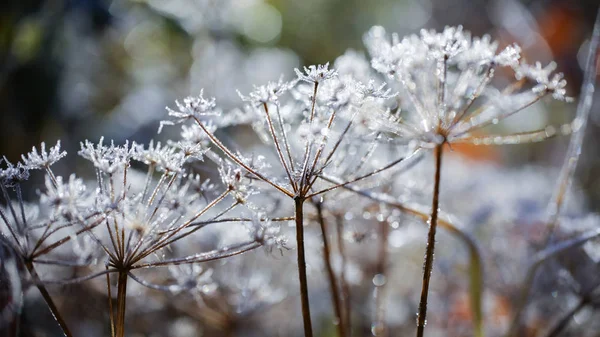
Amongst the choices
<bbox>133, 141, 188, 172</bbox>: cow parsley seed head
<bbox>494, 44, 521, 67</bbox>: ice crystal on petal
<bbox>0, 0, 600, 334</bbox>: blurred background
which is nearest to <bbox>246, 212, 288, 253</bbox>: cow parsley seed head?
<bbox>133, 141, 188, 172</bbox>: cow parsley seed head

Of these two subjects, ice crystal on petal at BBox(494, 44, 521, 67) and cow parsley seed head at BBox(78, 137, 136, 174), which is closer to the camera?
cow parsley seed head at BBox(78, 137, 136, 174)

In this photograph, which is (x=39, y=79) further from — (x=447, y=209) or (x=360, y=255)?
(x=447, y=209)

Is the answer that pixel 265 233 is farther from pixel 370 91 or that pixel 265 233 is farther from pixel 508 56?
pixel 508 56

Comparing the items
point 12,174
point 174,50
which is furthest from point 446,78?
point 174,50

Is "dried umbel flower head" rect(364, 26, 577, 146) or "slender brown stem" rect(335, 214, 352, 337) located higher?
"dried umbel flower head" rect(364, 26, 577, 146)

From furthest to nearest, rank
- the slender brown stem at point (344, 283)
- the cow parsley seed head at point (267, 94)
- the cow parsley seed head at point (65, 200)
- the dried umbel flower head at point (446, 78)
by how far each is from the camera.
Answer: the slender brown stem at point (344, 283)
the dried umbel flower head at point (446, 78)
the cow parsley seed head at point (267, 94)
the cow parsley seed head at point (65, 200)

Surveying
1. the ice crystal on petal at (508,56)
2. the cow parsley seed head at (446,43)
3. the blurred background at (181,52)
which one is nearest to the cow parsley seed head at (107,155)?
the cow parsley seed head at (446,43)

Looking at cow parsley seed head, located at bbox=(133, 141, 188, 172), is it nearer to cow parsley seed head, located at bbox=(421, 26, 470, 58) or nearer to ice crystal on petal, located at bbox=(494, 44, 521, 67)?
cow parsley seed head, located at bbox=(421, 26, 470, 58)

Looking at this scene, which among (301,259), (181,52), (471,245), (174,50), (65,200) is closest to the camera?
(65,200)

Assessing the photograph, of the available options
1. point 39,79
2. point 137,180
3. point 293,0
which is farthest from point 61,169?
point 293,0

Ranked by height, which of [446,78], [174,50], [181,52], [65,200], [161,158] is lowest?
[65,200]

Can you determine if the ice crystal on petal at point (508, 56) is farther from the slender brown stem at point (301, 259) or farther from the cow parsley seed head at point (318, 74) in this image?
the slender brown stem at point (301, 259)
